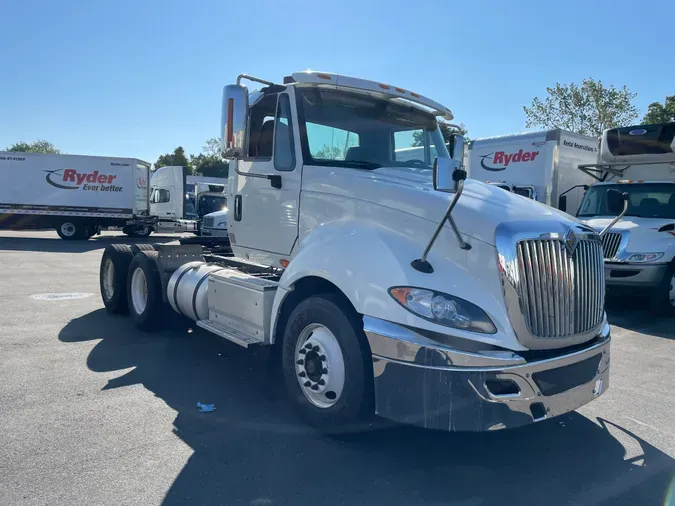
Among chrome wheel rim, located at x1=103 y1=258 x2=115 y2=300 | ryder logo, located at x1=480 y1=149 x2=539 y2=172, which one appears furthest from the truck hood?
ryder logo, located at x1=480 y1=149 x2=539 y2=172

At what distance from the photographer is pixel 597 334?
13.3 feet

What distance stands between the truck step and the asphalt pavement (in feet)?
0.83

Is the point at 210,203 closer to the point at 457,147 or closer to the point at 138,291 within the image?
the point at 138,291

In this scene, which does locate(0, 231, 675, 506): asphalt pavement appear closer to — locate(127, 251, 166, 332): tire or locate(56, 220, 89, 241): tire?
locate(127, 251, 166, 332): tire

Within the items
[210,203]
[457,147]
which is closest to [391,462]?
[457,147]

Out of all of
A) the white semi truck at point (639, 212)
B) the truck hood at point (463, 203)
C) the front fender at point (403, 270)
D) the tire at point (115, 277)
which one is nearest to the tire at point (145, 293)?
the tire at point (115, 277)

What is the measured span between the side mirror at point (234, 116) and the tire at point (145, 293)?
2980 millimetres

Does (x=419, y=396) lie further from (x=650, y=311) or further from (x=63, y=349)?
(x=650, y=311)

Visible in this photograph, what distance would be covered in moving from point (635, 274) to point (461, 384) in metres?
7.10

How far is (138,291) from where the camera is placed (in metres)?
7.80

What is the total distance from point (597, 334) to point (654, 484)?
1028 millimetres

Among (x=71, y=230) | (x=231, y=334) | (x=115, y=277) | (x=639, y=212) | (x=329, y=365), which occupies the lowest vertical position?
(x=71, y=230)

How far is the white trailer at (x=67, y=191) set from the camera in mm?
24938

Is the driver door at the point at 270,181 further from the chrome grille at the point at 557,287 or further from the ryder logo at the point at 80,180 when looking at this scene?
the ryder logo at the point at 80,180
